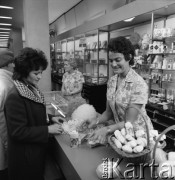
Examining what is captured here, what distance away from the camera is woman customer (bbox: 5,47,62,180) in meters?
1.45

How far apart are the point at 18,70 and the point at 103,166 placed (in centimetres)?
97

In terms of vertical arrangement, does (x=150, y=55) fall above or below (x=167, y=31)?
below

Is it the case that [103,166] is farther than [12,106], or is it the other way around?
[12,106]

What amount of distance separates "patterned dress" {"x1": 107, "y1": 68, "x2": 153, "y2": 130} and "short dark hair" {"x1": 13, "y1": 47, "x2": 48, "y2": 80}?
780 mm

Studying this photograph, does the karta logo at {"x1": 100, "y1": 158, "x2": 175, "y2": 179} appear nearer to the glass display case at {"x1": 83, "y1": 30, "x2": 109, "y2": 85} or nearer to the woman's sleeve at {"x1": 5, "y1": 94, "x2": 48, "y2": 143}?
the woman's sleeve at {"x1": 5, "y1": 94, "x2": 48, "y2": 143}

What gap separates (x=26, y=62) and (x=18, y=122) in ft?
1.53

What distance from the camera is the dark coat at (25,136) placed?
1.45 meters

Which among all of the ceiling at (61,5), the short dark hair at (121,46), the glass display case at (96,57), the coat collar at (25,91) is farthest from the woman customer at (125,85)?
the ceiling at (61,5)

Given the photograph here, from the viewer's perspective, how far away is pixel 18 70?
5.04ft

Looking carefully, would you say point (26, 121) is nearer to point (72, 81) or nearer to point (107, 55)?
point (72, 81)

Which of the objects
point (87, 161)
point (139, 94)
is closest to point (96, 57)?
point (139, 94)

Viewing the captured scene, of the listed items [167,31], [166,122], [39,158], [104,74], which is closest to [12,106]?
[39,158]

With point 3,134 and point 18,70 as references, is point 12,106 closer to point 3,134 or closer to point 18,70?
point 18,70

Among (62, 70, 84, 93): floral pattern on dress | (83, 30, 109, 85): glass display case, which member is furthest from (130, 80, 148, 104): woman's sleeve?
(83, 30, 109, 85): glass display case
